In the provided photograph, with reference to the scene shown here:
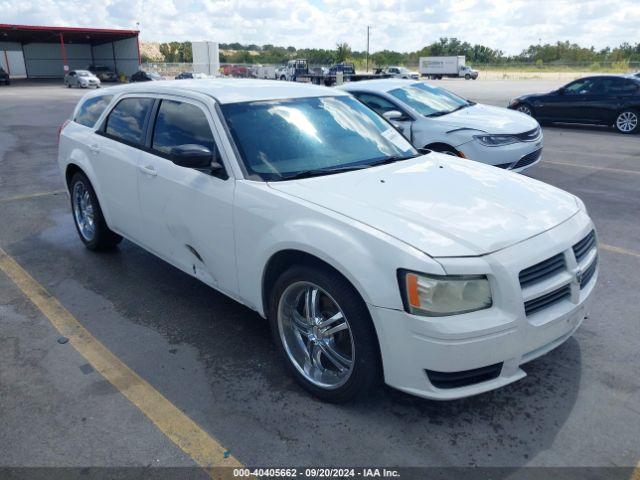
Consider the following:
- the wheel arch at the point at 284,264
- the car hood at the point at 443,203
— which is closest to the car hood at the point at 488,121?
the car hood at the point at 443,203

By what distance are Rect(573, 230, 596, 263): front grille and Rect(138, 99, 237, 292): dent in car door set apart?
204 centimetres

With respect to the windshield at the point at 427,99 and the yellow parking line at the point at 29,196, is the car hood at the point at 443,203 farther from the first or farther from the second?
the yellow parking line at the point at 29,196

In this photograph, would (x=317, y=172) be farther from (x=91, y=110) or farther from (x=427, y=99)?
(x=427, y=99)

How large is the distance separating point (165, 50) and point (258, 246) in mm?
114703

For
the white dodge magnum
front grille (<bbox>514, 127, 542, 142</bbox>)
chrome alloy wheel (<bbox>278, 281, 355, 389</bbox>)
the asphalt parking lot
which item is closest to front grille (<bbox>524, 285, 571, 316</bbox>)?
the white dodge magnum

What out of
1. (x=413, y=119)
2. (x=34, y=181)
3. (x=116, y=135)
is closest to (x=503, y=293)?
(x=116, y=135)

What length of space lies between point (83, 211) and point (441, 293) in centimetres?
437

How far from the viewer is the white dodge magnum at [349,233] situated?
101 inches

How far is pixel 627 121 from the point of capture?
47.4 feet

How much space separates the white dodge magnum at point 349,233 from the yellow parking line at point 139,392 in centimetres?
68

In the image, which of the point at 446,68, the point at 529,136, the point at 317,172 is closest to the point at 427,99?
the point at 529,136

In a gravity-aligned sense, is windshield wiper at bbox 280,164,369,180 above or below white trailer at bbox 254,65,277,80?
above

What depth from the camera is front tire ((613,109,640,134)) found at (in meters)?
14.3

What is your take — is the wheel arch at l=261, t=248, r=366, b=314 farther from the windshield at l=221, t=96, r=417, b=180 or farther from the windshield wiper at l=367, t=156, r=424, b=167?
the windshield wiper at l=367, t=156, r=424, b=167
